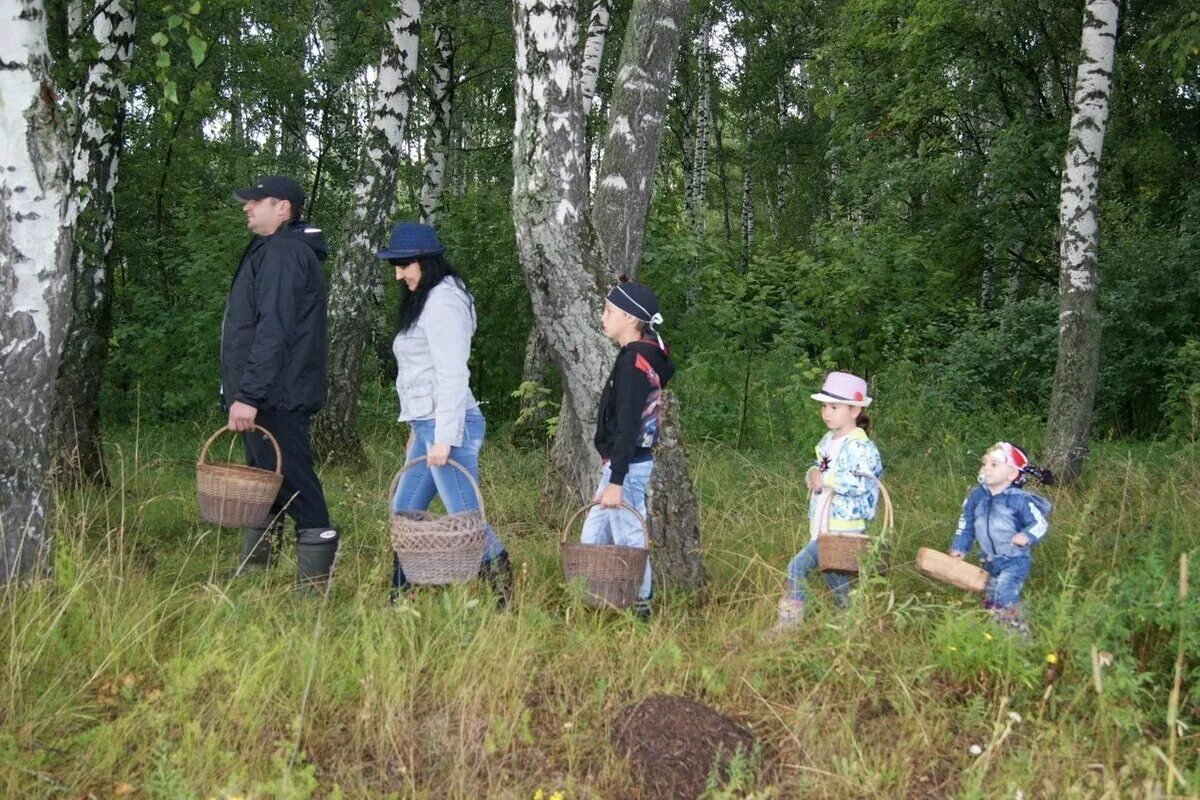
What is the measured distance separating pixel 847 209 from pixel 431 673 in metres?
18.3

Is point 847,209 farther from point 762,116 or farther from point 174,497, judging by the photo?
point 174,497

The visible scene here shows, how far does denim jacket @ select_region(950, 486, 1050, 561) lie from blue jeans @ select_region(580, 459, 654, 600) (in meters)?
1.38

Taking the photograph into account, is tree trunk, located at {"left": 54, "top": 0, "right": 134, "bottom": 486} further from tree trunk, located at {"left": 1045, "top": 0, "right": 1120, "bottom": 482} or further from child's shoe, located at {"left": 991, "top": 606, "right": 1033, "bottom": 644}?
tree trunk, located at {"left": 1045, "top": 0, "right": 1120, "bottom": 482}

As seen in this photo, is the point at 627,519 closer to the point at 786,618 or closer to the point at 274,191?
the point at 786,618

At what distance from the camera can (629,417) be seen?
424 cm

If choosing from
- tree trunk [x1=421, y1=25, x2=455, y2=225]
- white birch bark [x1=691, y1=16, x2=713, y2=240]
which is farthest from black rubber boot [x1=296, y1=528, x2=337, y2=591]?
white birch bark [x1=691, y1=16, x2=713, y2=240]

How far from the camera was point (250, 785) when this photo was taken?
9.63 ft

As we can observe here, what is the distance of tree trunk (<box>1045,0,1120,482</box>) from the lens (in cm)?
781

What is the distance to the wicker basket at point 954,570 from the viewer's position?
404 centimetres

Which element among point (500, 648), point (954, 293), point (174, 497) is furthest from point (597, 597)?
point (954, 293)

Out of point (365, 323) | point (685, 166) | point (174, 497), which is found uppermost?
point (685, 166)

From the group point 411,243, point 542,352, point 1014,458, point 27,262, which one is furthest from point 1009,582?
point 542,352

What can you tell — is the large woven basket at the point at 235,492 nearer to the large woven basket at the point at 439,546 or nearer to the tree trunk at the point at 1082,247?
the large woven basket at the point at 439,546

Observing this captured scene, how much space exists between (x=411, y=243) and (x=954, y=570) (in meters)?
2.73
